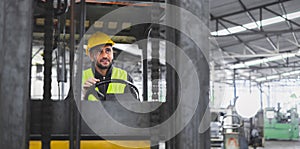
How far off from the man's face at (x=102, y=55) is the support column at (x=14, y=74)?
1.62 meters

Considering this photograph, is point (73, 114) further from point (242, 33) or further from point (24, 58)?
point (242, 33)

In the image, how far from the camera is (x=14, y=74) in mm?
1069

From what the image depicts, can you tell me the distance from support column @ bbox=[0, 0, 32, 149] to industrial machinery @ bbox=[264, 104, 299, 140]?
53.8 ft

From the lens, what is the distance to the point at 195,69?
1.19 meters

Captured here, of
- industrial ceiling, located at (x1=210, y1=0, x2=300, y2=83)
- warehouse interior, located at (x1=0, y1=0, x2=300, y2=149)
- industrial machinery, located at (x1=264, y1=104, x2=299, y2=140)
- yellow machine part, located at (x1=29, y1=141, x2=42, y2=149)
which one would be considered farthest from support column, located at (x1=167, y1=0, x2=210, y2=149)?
industrial machinery, located at (x1=264, y1=104, x2=299, y2=140)

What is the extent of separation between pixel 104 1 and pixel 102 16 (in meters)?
0.18

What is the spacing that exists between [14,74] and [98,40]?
1709mm

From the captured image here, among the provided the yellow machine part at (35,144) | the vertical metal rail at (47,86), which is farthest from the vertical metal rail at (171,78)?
the yellow machine part at (35,144)

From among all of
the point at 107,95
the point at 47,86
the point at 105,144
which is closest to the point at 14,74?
the point at 47,86

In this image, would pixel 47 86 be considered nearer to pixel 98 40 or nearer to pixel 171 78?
pixel 171 78

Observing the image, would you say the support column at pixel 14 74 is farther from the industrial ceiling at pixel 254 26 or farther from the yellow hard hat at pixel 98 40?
the industrial ceiling at pixel 254 26

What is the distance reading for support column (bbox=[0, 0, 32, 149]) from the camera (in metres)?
1.05

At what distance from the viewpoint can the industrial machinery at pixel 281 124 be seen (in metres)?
16.4

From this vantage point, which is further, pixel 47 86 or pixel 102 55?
pixel 102 55
